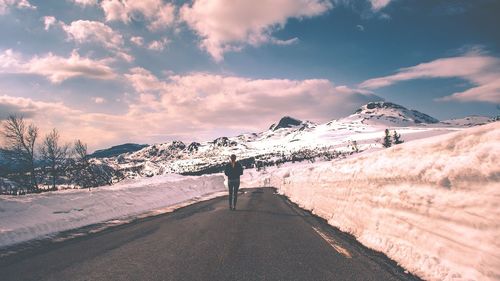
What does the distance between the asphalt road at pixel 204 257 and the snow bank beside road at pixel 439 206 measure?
39 cm

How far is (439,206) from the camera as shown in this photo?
14.3 feet

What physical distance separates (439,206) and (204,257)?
338 centimetres

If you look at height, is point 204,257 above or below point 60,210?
below

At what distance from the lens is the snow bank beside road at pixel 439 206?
11.6ft

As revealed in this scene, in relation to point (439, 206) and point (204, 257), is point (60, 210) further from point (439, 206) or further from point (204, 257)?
point (439, 206)

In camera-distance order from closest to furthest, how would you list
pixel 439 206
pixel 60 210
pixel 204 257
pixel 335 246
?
pixel 439 206
pixel 204 257
pixel 335 246
pixel 60 210

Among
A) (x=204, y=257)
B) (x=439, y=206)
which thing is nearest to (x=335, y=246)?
(x=439, y=206)

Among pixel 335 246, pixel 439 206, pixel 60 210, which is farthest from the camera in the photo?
pixel 60 210

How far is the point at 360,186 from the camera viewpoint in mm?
7598

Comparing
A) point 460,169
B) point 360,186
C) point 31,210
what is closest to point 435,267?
point 460,169

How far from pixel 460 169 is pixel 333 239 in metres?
3.22

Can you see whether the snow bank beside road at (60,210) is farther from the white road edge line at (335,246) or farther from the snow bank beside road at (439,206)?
the snow bank beside road at (439,206)

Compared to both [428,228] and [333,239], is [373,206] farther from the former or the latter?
[428,228]

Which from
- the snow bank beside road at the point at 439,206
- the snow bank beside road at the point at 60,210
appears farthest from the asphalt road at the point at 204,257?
the snow bank beside road at the point at 60,210
